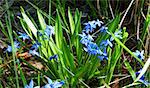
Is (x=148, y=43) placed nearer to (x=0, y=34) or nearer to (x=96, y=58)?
(x=96, y=58)

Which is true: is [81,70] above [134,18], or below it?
below

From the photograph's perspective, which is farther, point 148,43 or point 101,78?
point 148,43

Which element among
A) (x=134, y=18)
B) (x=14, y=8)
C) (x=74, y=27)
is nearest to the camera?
(x=74, y=27)

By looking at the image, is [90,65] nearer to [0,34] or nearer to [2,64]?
[2,64]

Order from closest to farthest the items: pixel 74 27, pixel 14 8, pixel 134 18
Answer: pixel 74 27 → pixel 134 18 → pixel 14 8

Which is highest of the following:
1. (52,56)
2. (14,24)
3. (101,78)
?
(14,24)

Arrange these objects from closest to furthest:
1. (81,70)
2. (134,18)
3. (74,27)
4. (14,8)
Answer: (81,70) → (74,27) → (134,18) → (14,8)

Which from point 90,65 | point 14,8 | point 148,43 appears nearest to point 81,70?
point 90,65

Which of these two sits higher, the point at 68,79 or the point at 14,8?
the point at 14,8

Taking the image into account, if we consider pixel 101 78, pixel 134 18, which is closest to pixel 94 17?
pixel 134 18
